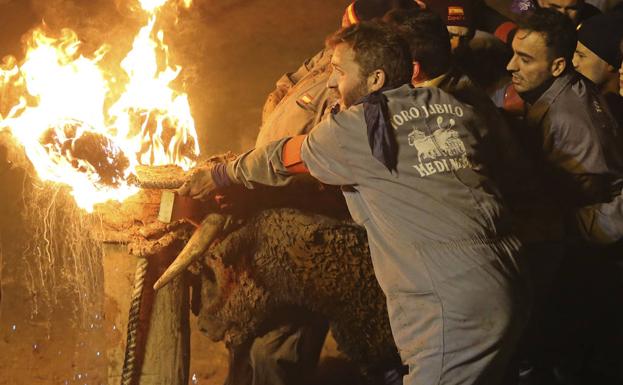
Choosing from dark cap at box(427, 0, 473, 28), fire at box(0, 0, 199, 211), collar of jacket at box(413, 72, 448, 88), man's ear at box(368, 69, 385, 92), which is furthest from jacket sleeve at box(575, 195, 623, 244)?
fire at box(0, 0, 199, 211)

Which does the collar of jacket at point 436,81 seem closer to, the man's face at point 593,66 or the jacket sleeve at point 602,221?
the jacket sleeve at point 602,221

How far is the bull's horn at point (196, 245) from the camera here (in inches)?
139

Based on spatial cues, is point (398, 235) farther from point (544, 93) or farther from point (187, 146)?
point (187, 146)

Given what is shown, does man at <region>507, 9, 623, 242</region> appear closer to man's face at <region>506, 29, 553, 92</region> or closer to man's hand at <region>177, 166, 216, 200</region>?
man's face at <region>506, 29, 553, 92</region>

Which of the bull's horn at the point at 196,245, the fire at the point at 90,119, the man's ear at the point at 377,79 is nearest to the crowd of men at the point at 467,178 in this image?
the man's ear at the point at 377,79

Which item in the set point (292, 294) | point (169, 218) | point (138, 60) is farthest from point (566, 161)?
point (138, 60)

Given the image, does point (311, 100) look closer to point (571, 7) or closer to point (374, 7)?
point (374, 7)

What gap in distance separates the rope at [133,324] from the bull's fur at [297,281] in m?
0.53

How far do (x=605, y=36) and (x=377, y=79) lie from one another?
2468 millimetres

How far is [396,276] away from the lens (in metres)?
2.92

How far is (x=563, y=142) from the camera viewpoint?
376cm

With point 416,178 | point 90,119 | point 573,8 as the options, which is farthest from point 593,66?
point 90,119

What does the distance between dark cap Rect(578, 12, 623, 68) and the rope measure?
352 centimetres

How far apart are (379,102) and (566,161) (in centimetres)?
151
